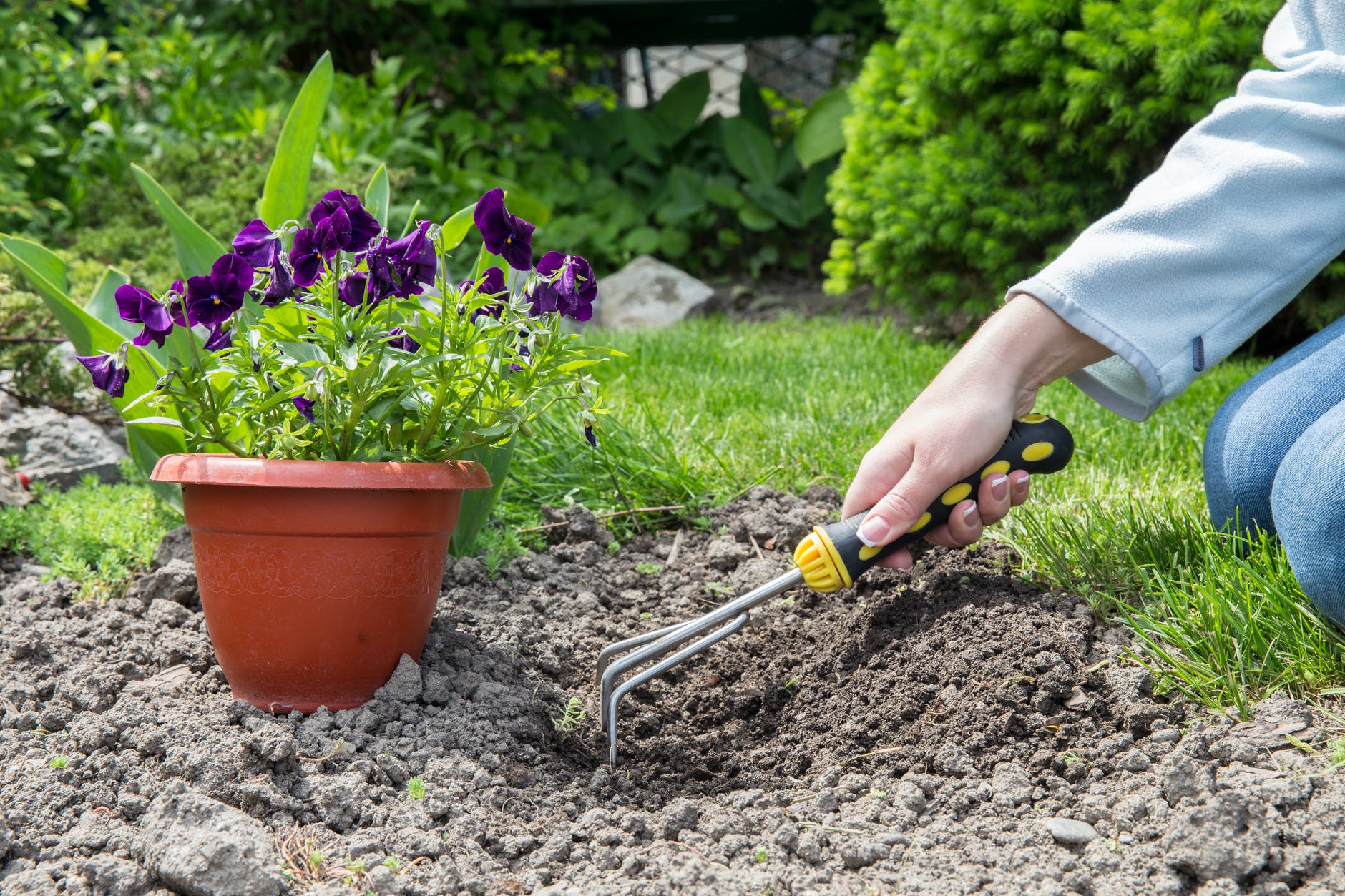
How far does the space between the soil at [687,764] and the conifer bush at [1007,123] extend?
6.60 ft

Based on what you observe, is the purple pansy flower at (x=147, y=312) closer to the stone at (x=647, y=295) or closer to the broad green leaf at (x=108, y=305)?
the broad green leaf at (x=108, y=305)

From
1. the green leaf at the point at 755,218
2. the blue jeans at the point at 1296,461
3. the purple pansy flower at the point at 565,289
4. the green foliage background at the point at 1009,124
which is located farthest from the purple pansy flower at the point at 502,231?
the green leaf at the point at 755,218

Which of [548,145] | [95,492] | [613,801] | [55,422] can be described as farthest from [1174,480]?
[548,145]

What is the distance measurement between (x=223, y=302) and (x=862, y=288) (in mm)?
4102

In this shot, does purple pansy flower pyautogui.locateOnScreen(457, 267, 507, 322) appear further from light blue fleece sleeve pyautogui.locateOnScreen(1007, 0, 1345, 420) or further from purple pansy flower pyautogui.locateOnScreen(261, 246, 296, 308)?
light blue fleece sleeve pyautogui.locateOnScreen(1007, 0, 1345, 420)

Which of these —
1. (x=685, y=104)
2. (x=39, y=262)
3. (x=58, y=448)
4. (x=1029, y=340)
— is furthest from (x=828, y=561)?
(x=685, y=104)

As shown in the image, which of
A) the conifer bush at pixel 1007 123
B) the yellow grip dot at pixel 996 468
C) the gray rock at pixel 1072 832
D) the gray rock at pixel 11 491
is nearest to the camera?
the gray rock at pixel 1072 832

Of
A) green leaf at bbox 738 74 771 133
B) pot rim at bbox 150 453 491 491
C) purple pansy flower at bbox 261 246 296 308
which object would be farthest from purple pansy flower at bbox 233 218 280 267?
green leaf at bbox 738 74 771 133

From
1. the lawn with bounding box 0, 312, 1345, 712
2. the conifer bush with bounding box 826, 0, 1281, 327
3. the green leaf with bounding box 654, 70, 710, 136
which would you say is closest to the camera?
the lawn with bounding box 0, 312, 1345, 712

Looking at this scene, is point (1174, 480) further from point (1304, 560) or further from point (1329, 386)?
point (1304, 560)

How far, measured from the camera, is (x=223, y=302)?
1.51 metres

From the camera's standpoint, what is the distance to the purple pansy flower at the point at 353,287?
1522 millimetres

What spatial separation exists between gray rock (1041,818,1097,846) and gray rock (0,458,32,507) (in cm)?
230

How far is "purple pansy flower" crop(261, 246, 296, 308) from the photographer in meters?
1.48
